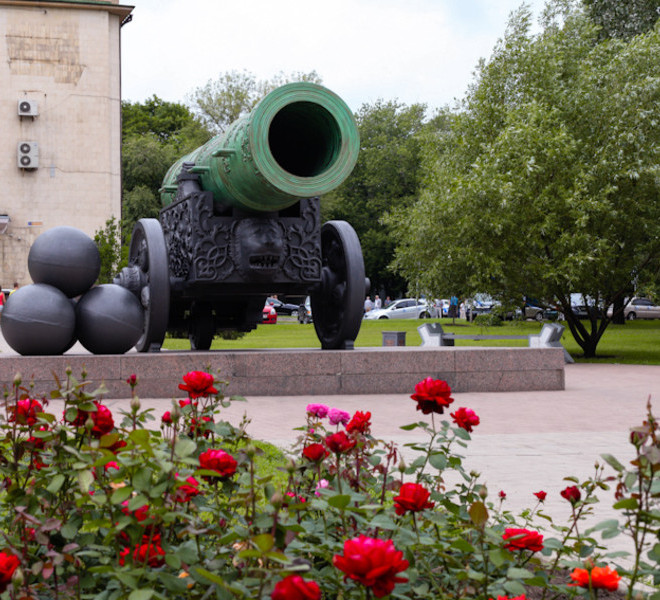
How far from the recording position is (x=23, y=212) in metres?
39.8

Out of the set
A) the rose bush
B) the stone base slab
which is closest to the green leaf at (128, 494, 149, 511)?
the rose bush

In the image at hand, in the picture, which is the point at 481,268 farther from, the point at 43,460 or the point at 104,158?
the point at 104,158

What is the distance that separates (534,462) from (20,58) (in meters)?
37.6

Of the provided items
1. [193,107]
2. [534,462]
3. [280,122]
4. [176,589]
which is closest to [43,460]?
[176,589]

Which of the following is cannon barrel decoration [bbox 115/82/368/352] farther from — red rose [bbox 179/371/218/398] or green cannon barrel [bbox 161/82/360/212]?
red rose [bbox 179/371/218/398]

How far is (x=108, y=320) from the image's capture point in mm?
10047

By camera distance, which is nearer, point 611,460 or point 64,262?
point 611,460

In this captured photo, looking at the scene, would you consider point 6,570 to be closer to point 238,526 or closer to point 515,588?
point 238,526

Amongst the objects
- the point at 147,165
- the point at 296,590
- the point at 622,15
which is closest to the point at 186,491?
the point at 296,590

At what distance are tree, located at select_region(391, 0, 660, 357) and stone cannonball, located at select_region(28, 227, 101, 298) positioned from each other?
9.92m

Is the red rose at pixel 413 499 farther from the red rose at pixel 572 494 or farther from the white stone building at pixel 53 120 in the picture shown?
the white stone building at pixel 53 120

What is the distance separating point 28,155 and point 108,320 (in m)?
31.9

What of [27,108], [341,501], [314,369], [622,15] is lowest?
[314,369]

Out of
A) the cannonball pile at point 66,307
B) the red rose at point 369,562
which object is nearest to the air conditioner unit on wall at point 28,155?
the cannonball pile at point 66,307
